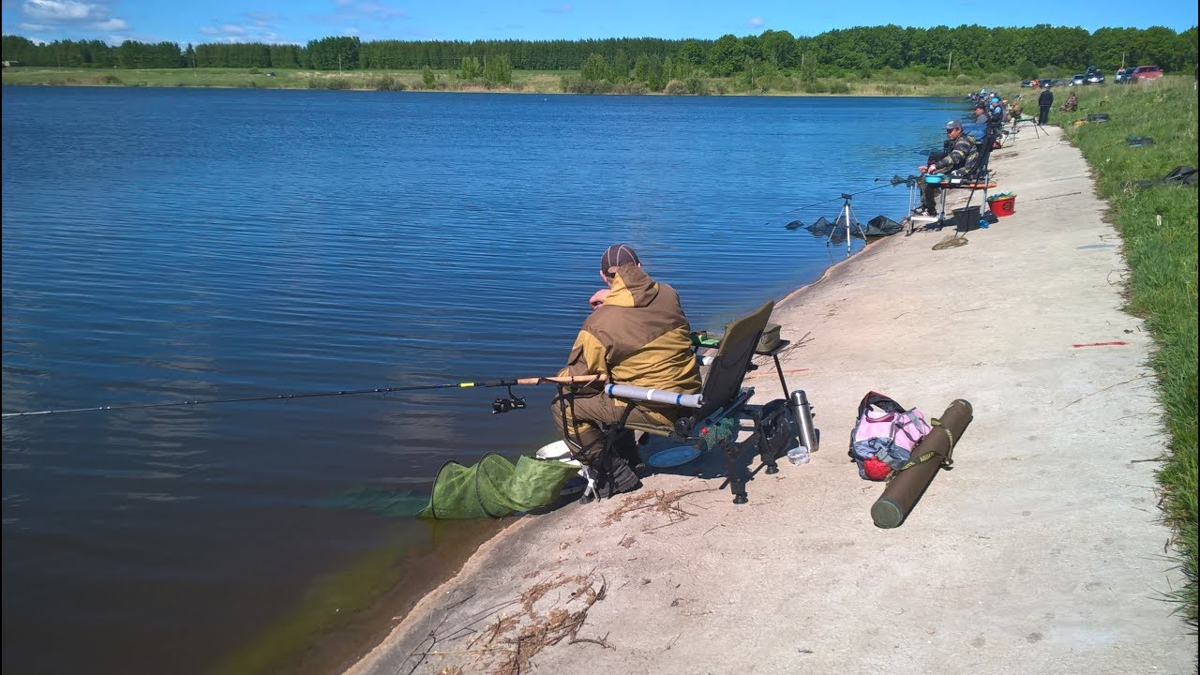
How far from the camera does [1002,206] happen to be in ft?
54.5

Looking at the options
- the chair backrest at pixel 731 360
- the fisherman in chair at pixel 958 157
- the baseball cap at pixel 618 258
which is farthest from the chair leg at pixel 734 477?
the fisherman in chair at pixel 958 157

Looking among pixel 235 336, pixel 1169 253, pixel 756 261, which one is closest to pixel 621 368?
pixel 1169 253

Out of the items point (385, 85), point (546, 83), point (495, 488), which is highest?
point (546, 83)

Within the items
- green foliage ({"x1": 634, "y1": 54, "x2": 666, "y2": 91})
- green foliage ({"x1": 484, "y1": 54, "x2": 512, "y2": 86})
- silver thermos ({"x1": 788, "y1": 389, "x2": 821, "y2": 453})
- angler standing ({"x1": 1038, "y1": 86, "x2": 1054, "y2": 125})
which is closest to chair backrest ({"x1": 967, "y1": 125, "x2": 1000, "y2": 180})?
silver thermos ({"x1": 788, "y1": 389, "x2": 821, "y2": 453})

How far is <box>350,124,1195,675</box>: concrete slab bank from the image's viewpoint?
4309mm

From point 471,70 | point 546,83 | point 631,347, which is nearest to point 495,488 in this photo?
point 631,347

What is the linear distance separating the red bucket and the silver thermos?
11521mm

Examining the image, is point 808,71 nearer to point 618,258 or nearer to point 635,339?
point 618,258

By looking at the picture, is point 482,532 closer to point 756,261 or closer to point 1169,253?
point 1169,253

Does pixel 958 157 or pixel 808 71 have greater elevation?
pixel 808 71

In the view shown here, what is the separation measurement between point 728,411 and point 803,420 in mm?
637

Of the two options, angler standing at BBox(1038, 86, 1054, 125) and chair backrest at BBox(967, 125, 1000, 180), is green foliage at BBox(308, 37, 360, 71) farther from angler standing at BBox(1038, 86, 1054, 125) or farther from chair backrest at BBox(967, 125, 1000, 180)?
chair backrest at BBox(967, 125, 1000, 180)

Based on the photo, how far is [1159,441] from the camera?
5840 mm

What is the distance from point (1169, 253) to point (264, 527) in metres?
8.58
